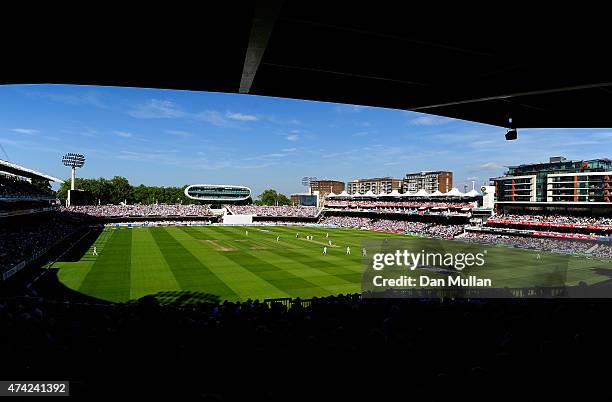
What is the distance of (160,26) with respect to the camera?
3.39 m

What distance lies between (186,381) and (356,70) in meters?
4.77

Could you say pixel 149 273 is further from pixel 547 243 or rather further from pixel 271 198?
pixel 271 198

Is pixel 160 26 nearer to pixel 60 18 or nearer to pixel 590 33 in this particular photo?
pixel 60 18

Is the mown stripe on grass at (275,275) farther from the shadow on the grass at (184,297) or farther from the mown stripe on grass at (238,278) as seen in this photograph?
the shadow on the grass at (184,297)

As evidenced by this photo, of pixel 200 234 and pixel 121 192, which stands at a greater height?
pixel 121 192

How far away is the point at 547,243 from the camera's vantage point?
4647 cm

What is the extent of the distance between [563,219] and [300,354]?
6117 cm

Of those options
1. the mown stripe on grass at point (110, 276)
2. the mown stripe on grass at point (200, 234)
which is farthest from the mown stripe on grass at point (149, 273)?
the mown stripe on grass at point (200, 234)

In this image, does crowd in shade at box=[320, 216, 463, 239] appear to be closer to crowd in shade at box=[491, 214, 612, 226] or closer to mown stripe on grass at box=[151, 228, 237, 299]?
crowd in shade at box=[491, 214, 612, 226]

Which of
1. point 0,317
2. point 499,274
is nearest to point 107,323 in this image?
point 0,317

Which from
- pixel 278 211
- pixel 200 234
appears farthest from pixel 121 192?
pixel 200 234

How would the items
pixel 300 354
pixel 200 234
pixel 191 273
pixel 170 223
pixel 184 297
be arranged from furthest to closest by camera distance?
pixel 170 223, pixel 200 234, pixel 191 273, pixel 184 297, pixel 300 354

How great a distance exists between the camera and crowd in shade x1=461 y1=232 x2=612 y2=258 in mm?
40475

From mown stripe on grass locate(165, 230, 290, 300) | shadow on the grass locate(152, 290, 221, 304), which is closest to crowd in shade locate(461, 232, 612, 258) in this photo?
mown stripe on grass locate(165, 230, 290, 300)
